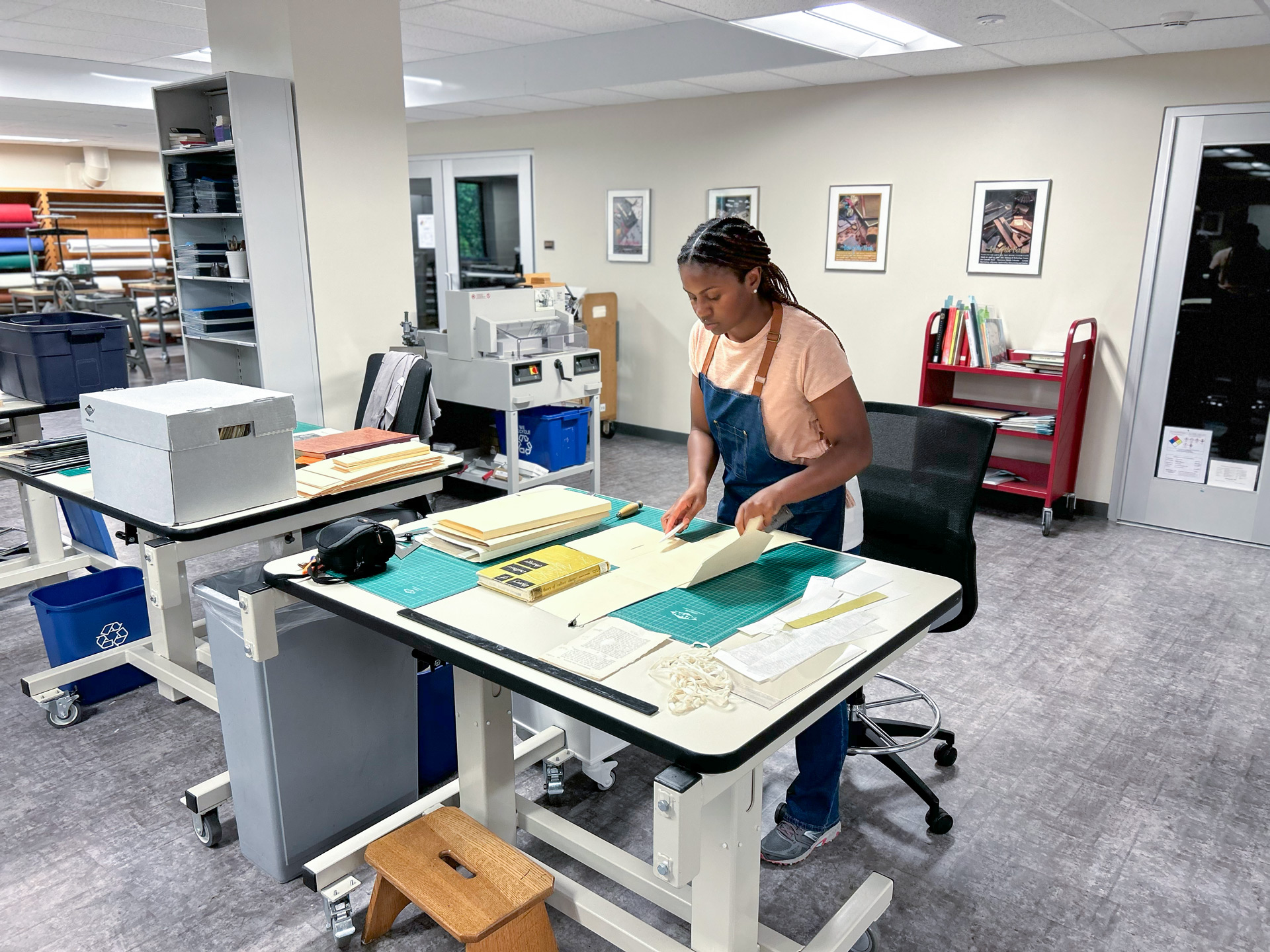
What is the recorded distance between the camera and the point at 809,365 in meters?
1.94

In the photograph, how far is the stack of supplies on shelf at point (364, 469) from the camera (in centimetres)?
255

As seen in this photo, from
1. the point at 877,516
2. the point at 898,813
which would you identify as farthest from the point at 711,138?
the point at 898,813

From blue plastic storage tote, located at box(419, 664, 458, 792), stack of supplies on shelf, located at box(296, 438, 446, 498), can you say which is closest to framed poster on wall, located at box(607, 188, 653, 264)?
stack of supplies on shelf, located at box(296, 438, 446, 498)

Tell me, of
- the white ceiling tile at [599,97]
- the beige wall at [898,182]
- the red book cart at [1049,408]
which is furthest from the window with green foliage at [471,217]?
the red book cart at [1049,408]

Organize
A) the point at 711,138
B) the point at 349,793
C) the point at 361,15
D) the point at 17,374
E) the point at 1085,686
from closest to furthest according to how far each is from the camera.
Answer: the point at 349,793 → the point at 1085,686 → the point at 17,374 → the point at 361,15 → the point at 711,138

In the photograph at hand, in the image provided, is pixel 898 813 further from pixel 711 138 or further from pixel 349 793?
pixel 711 138

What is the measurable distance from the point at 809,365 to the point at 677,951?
1205 mm

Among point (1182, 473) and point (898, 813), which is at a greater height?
point (1182, 473)

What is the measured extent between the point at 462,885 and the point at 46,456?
214 cm

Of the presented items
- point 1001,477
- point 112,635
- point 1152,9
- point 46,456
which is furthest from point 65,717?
point 1152,9

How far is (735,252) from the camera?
1.92m

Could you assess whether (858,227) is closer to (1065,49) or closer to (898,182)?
(898,182)

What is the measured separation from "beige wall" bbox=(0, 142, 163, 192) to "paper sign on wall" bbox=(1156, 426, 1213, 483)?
34.9 ft

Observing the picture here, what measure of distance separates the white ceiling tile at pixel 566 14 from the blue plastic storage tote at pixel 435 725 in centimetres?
347
